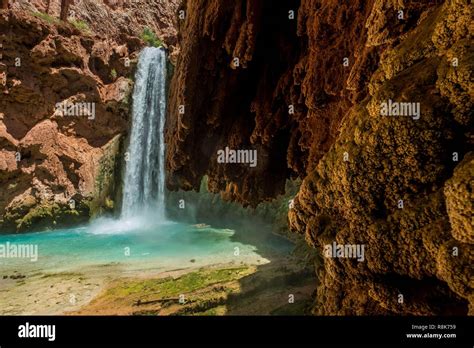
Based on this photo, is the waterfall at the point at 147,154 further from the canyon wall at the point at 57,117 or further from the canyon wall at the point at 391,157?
the canyon wall at the point at 391,157

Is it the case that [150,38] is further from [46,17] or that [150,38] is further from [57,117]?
[57,117]

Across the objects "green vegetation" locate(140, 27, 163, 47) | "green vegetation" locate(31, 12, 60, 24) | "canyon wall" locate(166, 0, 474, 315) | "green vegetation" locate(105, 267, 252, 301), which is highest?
"green vegetation" locate(140, 27, 163, 47)

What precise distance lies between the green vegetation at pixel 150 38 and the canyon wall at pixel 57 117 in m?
2.45

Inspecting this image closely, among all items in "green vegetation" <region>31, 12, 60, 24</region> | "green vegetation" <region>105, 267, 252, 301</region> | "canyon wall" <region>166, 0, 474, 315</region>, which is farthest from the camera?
"green vegetation" <region>31, 12, 60, 24</region>

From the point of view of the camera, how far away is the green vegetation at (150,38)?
30656mm

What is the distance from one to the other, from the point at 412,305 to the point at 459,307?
0.41 m

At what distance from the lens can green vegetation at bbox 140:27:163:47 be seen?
1207 inches

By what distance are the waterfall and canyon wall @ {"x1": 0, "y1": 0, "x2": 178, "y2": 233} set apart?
3.27 feet

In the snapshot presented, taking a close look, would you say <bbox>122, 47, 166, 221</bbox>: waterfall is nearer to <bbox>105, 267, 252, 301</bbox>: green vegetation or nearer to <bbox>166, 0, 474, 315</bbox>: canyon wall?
<bbox>105, 267, 252, 301</bbox>: green vegetation

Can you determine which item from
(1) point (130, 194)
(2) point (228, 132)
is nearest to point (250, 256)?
(2) point (228, 132)

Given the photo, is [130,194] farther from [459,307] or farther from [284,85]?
[459,307]

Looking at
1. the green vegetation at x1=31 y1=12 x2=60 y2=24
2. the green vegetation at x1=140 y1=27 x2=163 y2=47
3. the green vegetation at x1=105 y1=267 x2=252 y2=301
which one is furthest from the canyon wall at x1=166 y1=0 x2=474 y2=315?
the green vegetation at x1=140 y1=27 x2=163 y2=47

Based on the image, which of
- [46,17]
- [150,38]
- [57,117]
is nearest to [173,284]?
[57,117]

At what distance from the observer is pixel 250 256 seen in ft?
44.4
